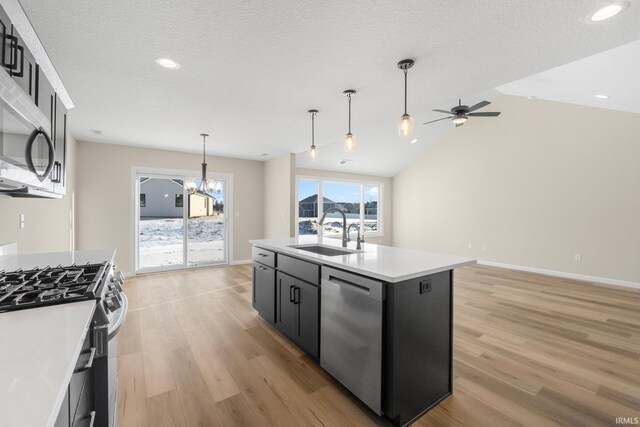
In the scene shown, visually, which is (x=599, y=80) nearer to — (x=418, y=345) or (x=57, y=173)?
(x=418, y=345)

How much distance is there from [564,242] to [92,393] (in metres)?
6.75

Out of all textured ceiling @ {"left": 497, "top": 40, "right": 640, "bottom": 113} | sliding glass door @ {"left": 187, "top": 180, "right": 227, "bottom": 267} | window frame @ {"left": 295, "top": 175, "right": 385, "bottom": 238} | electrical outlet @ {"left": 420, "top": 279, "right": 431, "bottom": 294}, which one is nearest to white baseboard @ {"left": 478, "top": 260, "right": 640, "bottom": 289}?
textured ceiling @ {"left": 497, "top": 40, "right": 640, "bottom": 113}

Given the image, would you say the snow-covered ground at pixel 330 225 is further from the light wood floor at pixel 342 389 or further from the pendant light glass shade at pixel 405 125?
the pendant light glass shade at pixel 405 125

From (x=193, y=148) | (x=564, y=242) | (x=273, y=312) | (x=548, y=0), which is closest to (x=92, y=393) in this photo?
(x=273, y=312)

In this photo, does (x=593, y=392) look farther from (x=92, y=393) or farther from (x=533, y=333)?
(x=92, y=393)

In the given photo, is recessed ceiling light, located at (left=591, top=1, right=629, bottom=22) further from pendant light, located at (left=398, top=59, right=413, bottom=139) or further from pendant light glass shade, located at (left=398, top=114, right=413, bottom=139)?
pendant light glass shade, located at (left=398, top=114, right=413, bottom=139)

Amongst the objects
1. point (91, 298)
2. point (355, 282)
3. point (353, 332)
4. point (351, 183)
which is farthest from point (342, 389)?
point (351, 183)

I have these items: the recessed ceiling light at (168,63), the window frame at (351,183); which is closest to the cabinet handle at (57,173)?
the recessed ceiling light at (168,63)

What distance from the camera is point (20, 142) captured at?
1.20 metres

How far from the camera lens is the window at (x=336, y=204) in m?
7.36

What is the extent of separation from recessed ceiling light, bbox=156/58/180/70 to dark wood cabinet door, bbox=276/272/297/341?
1983 millimetres

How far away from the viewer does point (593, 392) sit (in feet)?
6.17

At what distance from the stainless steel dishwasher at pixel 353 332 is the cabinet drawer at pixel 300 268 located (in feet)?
0.36

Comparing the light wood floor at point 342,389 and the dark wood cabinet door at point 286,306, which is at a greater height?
the dark wood cabinet door at point 286,306
